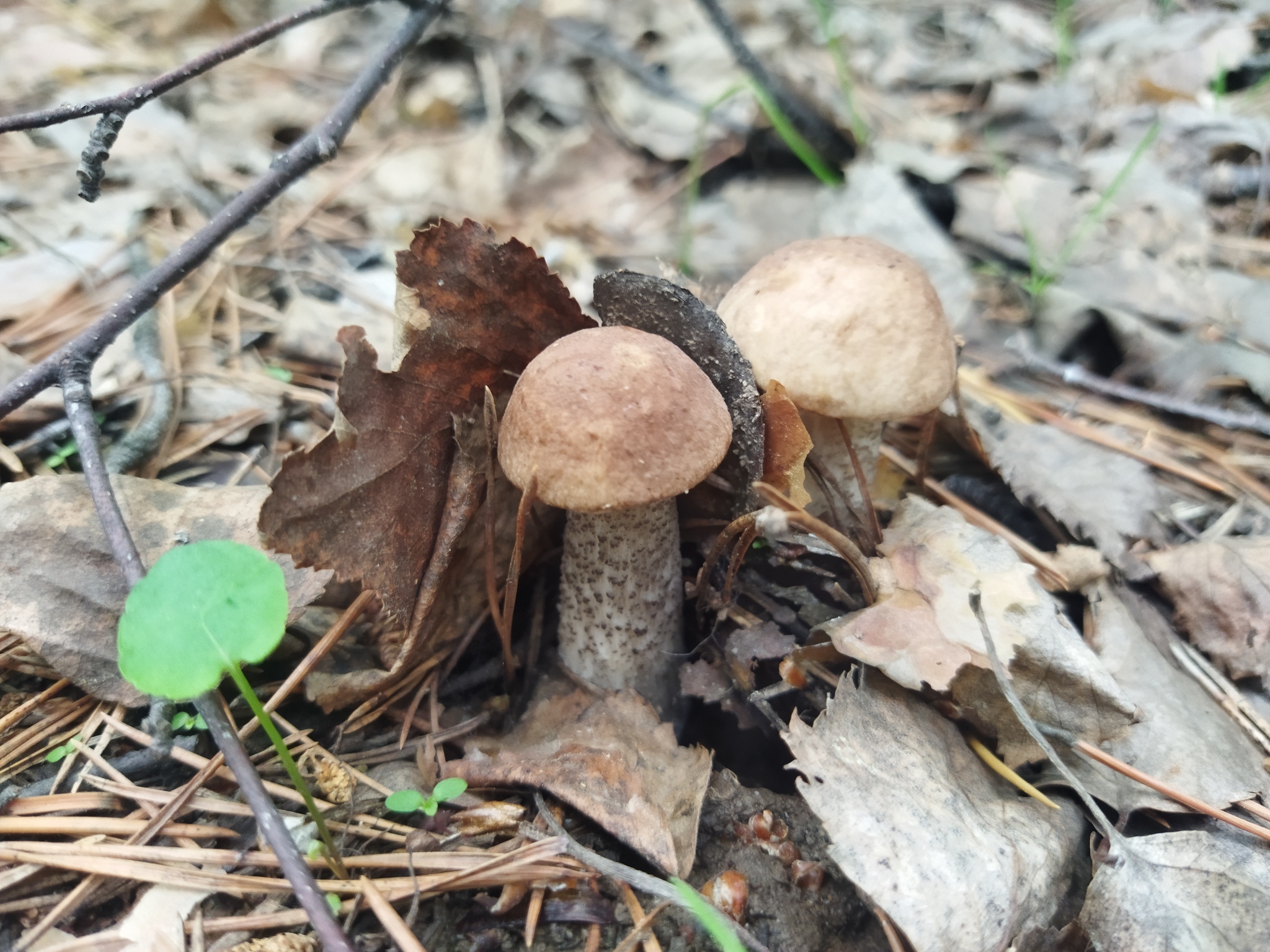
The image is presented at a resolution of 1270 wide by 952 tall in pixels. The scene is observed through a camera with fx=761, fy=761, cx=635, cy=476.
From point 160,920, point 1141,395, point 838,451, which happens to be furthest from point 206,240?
point 1141,395

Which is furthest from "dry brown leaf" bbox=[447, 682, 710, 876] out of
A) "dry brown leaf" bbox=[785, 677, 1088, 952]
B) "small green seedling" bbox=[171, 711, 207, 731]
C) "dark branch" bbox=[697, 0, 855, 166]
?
"dark branch" bbox=[697, 0, 855, 166]

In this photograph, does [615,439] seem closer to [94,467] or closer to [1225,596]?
[94,467]

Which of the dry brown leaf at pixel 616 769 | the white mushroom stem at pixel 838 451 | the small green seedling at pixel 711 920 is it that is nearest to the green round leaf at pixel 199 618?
the dry brown leaf at pixel 616 769

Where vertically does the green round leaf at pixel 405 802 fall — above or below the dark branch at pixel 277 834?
below

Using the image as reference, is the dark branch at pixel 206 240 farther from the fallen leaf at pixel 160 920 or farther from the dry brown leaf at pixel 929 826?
the dry brown leaf at pixel 929 826

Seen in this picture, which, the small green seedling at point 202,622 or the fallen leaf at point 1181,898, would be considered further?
the fallen leaf at point 1181,898

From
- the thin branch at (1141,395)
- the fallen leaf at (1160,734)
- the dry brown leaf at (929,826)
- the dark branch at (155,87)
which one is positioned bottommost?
the thin branch at (1141,395)
